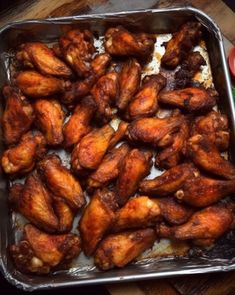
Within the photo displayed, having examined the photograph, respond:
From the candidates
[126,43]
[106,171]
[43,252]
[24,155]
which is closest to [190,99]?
[126,43]

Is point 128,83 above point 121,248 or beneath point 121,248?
above

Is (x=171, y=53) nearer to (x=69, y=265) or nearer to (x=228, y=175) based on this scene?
(x=228, y=175)

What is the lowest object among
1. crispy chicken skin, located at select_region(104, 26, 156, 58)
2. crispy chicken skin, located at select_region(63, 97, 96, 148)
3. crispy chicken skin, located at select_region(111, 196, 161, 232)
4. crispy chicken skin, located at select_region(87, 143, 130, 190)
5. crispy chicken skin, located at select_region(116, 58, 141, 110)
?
crispy chicken skin, located at select_region(111, 196, 161, 232)

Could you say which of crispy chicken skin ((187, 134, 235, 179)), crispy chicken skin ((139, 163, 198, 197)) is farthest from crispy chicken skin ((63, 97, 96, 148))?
crispy chicken skin ((187, 134, 235, 179))

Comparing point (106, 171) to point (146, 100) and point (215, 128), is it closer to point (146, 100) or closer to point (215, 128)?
point (146, 100)

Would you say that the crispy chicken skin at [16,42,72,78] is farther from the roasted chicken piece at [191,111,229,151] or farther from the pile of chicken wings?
the roasted chicken piece at [191,111,229,151]

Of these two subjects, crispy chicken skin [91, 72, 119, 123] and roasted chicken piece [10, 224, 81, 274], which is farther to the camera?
crispy chicken skin [91, 72, 119, 123]

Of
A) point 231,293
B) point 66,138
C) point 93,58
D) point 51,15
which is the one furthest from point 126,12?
point 231,293

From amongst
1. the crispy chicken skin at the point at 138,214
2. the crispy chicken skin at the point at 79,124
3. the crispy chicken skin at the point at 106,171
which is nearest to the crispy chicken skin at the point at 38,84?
the crispy chicken skin at the point at 79,124
